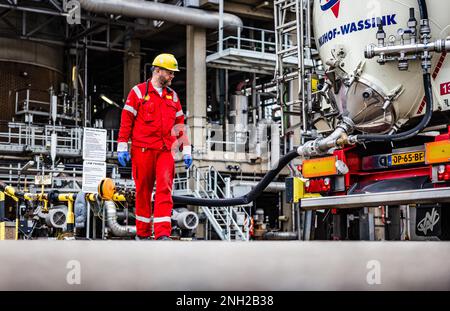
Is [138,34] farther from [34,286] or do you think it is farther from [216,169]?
[34,286]

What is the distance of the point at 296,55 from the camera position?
7.87 m

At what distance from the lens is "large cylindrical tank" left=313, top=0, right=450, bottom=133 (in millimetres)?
6430

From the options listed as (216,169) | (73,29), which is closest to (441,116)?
(216,169)

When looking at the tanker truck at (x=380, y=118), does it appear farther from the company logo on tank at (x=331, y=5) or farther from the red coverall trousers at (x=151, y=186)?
the red coverall trousers at (x=151, y=186)

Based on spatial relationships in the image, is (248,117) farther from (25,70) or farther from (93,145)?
(93,145)

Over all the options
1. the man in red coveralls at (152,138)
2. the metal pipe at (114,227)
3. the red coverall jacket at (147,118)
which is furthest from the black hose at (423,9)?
the metal pipe at (114,227)

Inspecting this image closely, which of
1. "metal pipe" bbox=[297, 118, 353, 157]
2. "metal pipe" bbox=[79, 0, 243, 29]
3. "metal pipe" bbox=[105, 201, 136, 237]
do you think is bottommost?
"metal pipe" bbox=[105, 201, 136, 237]

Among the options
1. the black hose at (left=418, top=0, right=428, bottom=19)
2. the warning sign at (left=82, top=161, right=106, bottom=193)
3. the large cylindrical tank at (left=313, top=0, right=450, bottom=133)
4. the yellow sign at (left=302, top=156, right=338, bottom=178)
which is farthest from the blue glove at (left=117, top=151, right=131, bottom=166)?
the warning sign at (left=82, top=161, right=106, bottom=193)

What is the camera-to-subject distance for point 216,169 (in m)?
24.1

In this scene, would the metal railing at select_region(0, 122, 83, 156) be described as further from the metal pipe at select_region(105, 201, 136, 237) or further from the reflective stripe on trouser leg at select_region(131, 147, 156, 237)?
the reflective stripe on trouser leg at select_region(131, 147, 156, 237)

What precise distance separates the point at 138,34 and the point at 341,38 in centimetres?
1948

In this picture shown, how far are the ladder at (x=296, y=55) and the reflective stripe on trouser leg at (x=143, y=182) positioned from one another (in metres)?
1.67

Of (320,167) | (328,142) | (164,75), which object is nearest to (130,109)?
(164,75)

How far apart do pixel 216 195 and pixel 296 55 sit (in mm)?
14910
